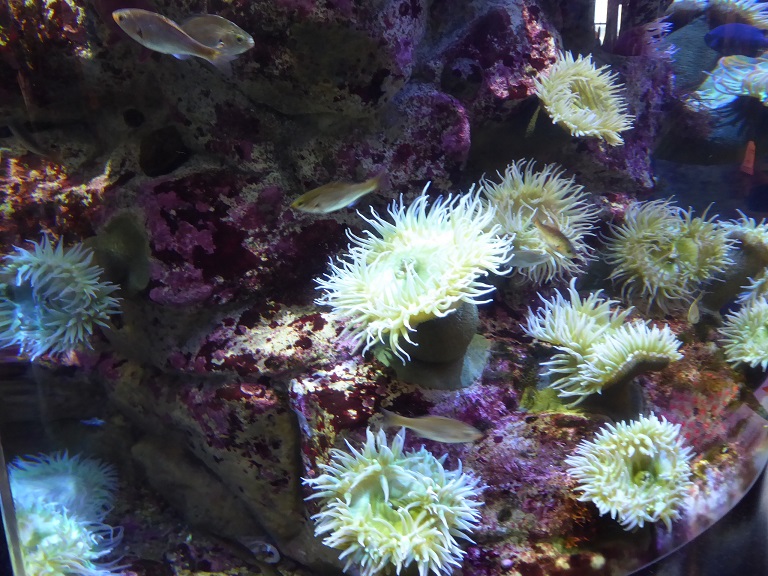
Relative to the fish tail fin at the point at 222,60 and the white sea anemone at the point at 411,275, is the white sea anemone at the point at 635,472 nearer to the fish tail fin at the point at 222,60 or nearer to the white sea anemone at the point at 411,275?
the white sea anemone at the point at 411,275

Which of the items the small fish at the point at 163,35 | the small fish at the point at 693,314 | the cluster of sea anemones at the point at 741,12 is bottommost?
the small fish at the point at 693,314

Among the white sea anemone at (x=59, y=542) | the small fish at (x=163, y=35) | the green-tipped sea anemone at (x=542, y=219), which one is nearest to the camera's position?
the small fish at (x=163, y=35)

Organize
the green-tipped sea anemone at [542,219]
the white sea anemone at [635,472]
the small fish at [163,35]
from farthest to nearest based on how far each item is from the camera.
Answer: the green-tipped sea anemone at [542,219]
the white sea anemone at [635,472]
the small fish at [163,35]

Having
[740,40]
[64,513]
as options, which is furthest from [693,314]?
[64,513]

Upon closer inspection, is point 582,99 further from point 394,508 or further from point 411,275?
point 394,508

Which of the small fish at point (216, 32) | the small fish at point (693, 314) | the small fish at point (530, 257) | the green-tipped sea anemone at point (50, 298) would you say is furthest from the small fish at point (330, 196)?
the small fish at point (693, 314)

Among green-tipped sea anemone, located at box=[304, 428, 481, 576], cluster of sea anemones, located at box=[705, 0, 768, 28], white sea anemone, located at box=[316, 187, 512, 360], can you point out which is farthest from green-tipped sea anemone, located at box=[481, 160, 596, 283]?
cluster of sea anemones, located at box=[705, 0, 768, 28]
